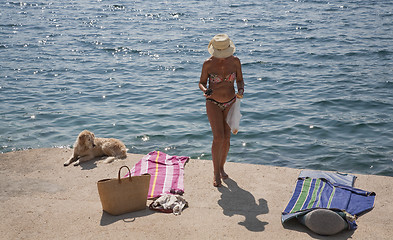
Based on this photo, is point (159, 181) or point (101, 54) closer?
point (159, 181)

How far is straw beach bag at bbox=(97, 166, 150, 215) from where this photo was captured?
7.20 meters

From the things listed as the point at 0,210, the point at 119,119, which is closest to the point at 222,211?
the point at 0,210

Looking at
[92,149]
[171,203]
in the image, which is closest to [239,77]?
[171,203]

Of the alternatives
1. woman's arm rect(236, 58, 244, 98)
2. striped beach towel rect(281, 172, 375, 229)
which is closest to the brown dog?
woman's arm rect(236, 58, 244, 98)

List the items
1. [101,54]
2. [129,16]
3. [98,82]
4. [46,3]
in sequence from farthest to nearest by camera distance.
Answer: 1. [46,3]
2. [129,16]
3. [101,54]
4. [98,82]

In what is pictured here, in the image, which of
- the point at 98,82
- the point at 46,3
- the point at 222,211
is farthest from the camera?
the point at 46,3

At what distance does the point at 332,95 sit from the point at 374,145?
12.7 feet

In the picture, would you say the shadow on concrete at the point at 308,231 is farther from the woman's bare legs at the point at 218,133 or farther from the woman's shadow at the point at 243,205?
the woman's bare legs at the point at 218,133

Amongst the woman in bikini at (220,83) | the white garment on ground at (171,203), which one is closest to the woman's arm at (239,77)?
the woman in bikini at (220,83)

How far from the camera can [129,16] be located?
3108cm

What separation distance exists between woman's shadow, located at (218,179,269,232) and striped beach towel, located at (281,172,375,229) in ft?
1.20

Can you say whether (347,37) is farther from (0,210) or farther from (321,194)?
(0,210)

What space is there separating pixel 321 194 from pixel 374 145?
4479 mm

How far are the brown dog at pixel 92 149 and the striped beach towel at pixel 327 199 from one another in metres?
3.44
